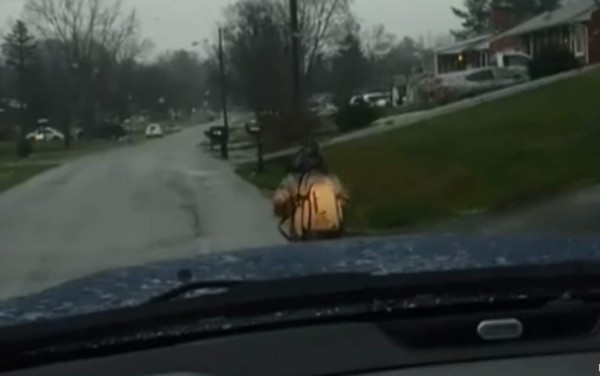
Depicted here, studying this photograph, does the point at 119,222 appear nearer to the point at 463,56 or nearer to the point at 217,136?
the point at 217,136

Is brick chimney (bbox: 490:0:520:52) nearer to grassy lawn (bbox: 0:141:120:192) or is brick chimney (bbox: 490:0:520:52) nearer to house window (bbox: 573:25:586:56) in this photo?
house window (bbox: 573:25:586:56)

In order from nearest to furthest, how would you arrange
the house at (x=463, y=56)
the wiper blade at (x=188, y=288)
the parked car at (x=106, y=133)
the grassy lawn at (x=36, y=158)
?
the wiper blade at (x=188, y=288) → the grassy lawn at (x=36, y=158) → the house at (x=463, y=56) → the parked car at (x=106, y=133)

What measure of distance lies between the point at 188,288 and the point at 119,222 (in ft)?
80.1

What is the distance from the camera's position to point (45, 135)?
4552 inches

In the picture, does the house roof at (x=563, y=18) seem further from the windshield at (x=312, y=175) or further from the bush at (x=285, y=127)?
the bush at (x=285, y=127)

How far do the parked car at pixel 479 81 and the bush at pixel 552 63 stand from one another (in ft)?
3.32

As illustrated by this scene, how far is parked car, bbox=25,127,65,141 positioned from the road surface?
222 ft

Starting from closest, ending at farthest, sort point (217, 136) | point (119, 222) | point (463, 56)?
point (119, 222) < point (217, 136) < point (463, 56)

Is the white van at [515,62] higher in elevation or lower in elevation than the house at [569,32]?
lower

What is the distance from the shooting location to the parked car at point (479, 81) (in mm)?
67812

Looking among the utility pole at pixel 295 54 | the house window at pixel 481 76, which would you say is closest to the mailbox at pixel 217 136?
the house window at pixel 481 76

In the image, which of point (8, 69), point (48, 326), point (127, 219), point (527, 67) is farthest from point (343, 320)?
point (8, 69)

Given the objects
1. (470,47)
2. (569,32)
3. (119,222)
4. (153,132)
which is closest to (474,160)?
(119,222)

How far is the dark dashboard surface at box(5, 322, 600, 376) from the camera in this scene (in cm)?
242
